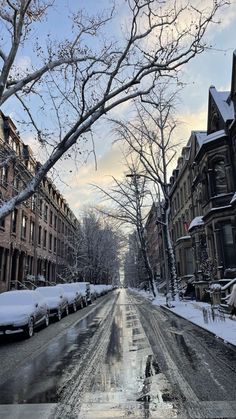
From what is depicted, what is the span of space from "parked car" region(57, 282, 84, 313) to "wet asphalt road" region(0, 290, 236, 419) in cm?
1179

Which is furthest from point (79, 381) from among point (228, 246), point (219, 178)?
point (219, 178)

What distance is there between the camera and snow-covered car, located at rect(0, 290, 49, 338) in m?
12.9

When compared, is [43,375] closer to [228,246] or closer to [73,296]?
[73,296]

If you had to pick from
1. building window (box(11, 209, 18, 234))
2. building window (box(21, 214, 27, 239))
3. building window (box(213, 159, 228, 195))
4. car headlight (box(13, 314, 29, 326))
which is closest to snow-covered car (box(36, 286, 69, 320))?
car headlight (box(13, 314, 29, 326))

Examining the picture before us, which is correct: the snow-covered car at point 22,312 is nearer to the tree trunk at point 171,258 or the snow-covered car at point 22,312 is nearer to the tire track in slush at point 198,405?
the tire track in slush at point 198,405

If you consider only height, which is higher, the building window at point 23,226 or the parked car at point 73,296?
the building window at point 23,226

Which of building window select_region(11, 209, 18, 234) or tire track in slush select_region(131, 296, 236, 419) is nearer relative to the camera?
tire track in slush select_region(131, 296, 236, 419)

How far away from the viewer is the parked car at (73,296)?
948 inches

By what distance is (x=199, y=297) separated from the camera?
28672 millimetres

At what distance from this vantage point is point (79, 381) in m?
6.74

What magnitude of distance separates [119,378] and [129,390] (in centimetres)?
86

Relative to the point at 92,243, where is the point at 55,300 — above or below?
below

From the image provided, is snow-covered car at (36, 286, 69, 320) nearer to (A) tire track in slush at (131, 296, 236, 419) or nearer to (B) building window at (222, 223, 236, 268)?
(B) building window at (222, 223, 236, 268)

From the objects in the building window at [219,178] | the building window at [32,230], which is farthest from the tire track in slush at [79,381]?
the building window at [32,230]
